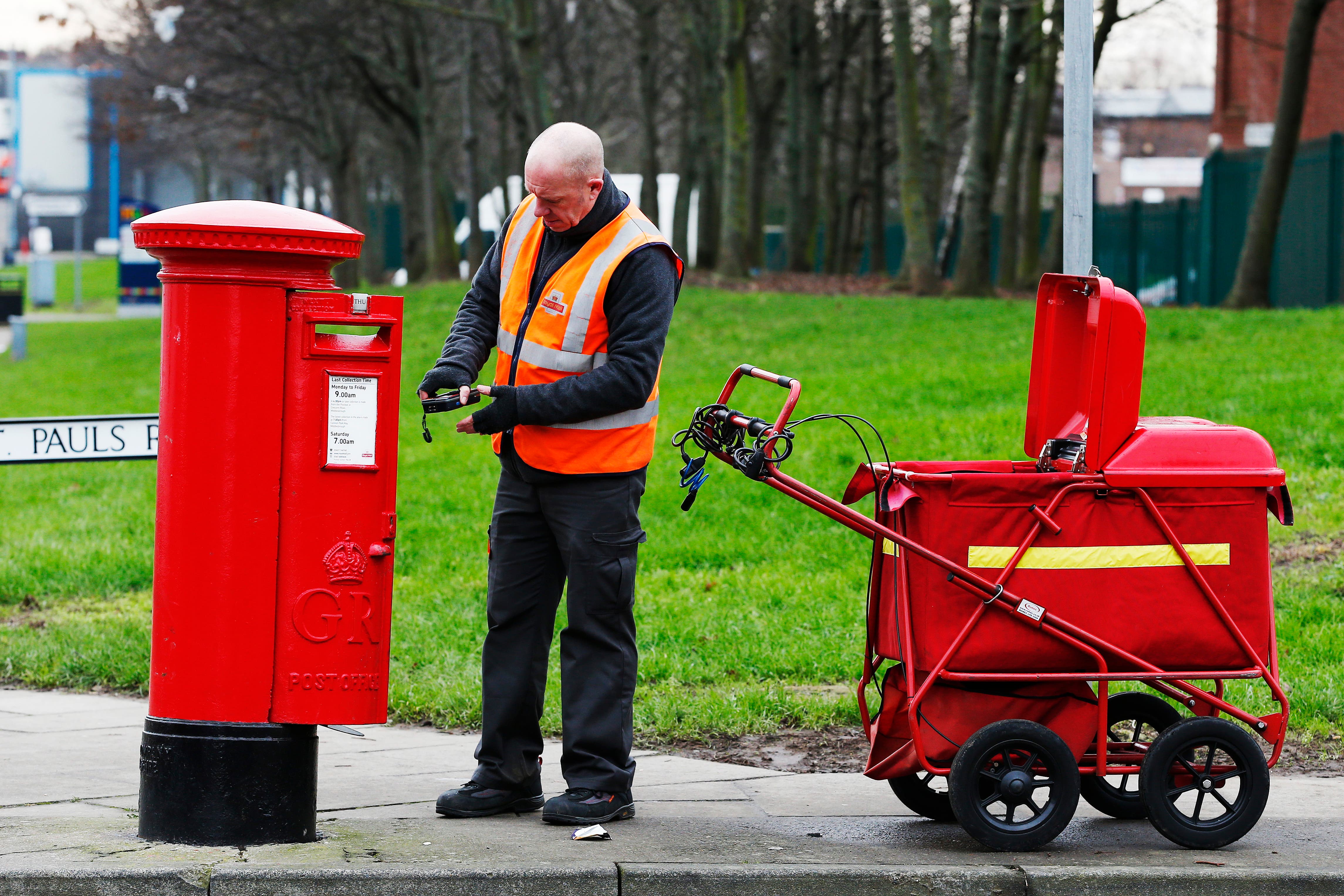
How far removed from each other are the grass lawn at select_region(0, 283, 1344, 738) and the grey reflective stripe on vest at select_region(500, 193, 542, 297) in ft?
6.27

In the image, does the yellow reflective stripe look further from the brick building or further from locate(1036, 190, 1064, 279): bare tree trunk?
the brick building

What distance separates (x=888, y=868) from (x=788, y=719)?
73.8 inches

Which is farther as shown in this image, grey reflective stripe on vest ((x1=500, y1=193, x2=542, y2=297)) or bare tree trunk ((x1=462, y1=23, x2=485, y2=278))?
bare tree trunk ((x1=462, y1=23, x2=485, y2=278))

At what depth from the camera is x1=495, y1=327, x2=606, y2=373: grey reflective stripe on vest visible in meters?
4.38

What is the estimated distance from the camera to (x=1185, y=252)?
2892 cm

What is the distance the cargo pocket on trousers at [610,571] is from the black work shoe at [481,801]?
1.96 ft

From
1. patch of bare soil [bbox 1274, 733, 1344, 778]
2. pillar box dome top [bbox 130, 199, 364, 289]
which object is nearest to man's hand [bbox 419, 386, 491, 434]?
pillar box dome top [bbox 130, 199, 364, 289]

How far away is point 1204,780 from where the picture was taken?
14.2ft

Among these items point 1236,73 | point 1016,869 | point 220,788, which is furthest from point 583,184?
point 1236,73

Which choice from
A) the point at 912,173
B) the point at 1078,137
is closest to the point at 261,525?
the point at 1078,137

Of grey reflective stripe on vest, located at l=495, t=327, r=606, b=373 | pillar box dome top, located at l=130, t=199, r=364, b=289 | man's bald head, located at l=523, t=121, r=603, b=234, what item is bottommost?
grey reflective stripe on vest, located at l=495, t=327, r=606, b=373

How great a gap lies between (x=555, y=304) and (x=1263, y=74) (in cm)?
3387

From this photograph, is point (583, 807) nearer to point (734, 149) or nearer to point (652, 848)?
point (652, 848)

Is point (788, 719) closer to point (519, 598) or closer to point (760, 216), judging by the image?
point (519, 598)
